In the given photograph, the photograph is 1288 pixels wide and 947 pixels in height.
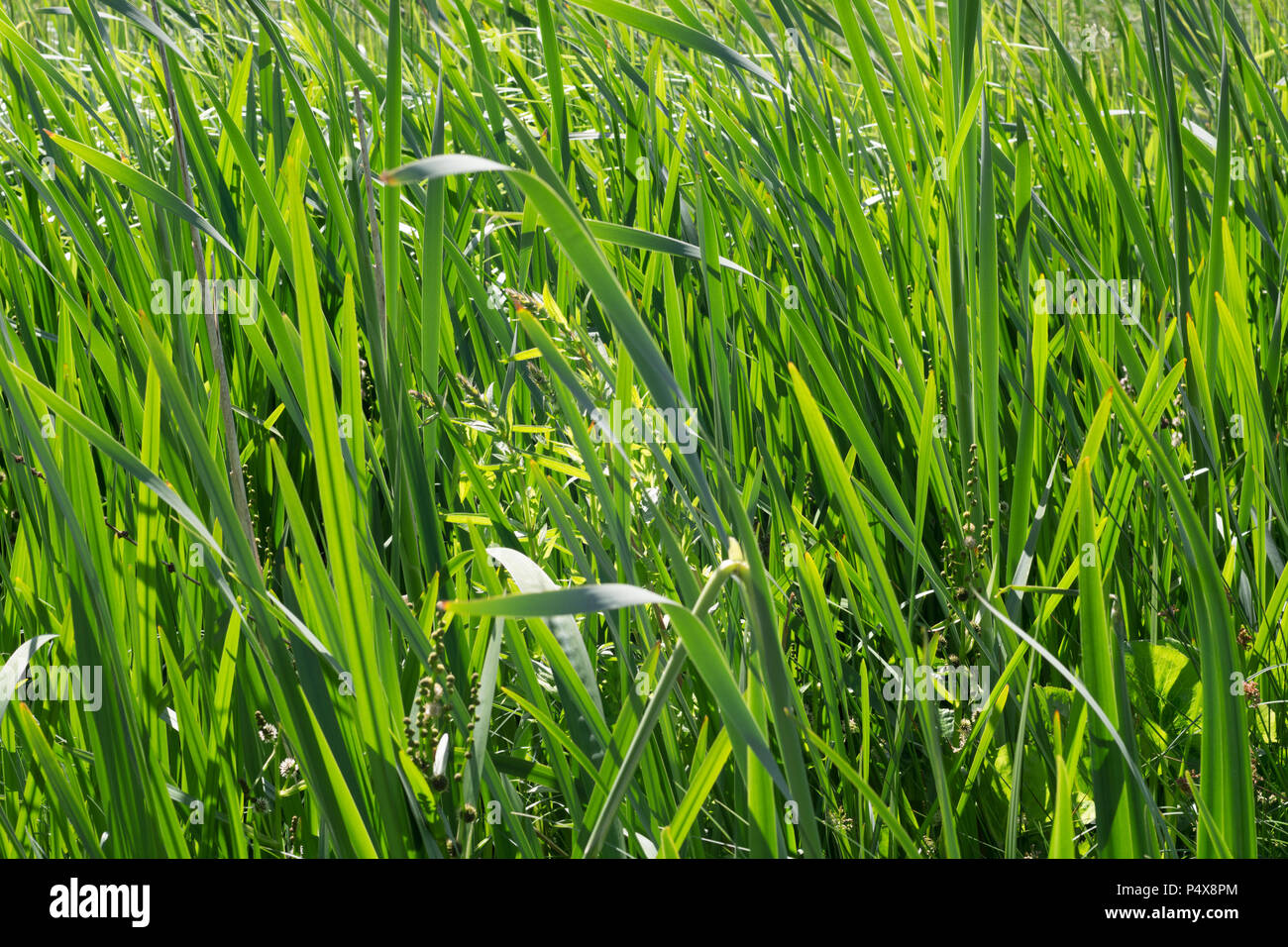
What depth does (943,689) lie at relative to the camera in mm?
706

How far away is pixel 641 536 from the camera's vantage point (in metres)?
0.71

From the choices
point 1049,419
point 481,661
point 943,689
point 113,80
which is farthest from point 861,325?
point 113,80

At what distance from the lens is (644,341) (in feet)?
1.29

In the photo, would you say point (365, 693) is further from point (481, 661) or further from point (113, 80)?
point (113, 80)

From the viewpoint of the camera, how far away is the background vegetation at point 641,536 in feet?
1.71

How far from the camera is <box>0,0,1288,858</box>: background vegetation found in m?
0.52

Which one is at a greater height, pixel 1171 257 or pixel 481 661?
pixel 1171 257
